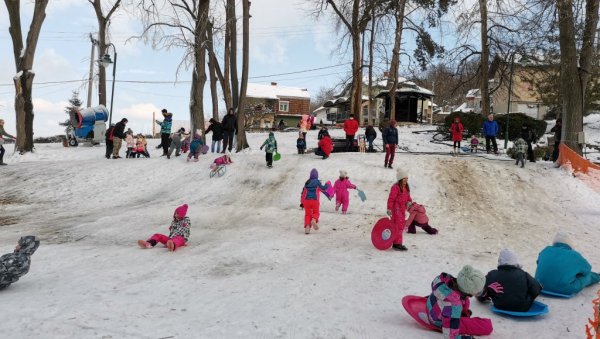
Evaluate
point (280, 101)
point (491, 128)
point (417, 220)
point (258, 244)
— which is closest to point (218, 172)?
point (258, 244)

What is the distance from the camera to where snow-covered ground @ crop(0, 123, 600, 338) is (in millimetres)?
4688

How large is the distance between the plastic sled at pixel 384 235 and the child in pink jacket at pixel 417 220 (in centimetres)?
→ 141

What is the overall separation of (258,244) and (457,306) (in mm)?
4773

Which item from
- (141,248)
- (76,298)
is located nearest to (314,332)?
(76,298)

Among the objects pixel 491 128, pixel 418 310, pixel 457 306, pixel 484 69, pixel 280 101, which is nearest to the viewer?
pixel 457 306

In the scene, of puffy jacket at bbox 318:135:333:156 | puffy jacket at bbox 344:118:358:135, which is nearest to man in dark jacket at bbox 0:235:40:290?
puffy jacket at bbox 318:135:333:156

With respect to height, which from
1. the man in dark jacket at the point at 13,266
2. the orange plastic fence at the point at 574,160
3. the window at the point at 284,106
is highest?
the window at the point at 284,106

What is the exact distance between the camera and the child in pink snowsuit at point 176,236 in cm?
818

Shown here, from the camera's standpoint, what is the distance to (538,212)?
12445mm

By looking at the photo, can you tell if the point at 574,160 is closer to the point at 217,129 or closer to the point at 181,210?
the point at 181,210

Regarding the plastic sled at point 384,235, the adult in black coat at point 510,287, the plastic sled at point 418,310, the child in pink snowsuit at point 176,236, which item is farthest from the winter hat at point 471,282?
the child in pink snowsuit at point 176,236

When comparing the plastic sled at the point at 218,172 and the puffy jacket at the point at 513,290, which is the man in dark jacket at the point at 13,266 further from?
the plastic sled at the point at 218,172

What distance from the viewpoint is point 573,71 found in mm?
15859

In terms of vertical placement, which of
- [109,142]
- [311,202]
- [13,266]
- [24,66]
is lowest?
[13,266]
